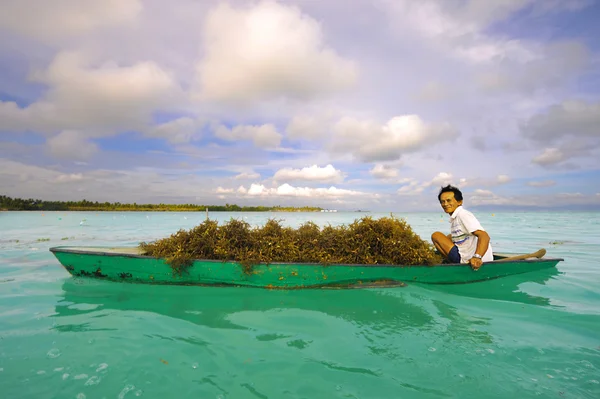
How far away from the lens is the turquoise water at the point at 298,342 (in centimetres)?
337

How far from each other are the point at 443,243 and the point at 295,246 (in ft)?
11.6

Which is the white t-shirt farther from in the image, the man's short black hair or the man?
the man's short black hair

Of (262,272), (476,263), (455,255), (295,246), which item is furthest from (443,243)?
(262,272)

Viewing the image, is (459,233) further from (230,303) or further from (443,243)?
(230,303)

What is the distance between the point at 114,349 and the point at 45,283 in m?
5.24

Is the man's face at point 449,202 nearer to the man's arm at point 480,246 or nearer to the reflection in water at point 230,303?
the man's arm at point 480,246

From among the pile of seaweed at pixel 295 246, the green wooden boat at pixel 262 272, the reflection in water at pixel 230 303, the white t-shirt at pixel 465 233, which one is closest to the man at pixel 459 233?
the white t-shirt at pixel 465 233

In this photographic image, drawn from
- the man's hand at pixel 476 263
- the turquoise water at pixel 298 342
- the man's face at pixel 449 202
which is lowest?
the turquoise water at pixel 298 342

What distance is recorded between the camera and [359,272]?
21.5ft

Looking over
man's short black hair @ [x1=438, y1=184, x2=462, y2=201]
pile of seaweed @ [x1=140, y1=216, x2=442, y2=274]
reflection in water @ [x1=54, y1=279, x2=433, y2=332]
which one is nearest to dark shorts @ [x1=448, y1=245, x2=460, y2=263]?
pile of seaweed @ [x1=140, y1=216, x2=442, y2=274]

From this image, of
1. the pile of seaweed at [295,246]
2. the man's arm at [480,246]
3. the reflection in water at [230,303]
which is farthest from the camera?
the pile of seaweed at [295,246]

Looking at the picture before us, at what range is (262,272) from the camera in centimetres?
651

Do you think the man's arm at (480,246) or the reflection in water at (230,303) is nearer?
the reflection in water at (230,303)

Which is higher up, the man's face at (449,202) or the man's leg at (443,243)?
the man's face at (449,202)
